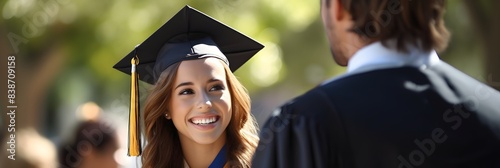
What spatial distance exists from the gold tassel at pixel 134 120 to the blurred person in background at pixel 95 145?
1.10m

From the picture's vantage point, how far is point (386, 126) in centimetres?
204

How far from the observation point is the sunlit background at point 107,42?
6770 millimetres

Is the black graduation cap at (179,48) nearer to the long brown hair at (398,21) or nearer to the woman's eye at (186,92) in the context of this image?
the woman's eye at (186,92)

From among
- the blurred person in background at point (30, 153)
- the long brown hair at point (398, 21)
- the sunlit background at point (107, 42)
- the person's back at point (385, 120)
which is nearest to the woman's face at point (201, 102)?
the person's back at point (385, 120)

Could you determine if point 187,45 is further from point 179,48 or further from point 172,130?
point 172,130

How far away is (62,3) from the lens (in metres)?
6.99

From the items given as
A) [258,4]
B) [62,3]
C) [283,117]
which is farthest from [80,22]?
[283,117]

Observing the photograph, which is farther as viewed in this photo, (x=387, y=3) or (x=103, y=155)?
(x=103, y=155)

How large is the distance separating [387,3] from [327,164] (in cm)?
40

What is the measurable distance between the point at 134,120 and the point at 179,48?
420 mm

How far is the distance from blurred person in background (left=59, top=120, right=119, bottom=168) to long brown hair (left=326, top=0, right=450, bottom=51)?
302cm

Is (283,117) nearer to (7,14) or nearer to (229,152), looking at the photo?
(229,152)

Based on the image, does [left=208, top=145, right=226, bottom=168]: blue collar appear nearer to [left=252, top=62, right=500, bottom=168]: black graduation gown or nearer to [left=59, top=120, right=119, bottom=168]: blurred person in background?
[left=252, top=62, right=500, bottom=168]: black graduation gown

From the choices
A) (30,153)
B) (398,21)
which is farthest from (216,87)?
(30,153)
